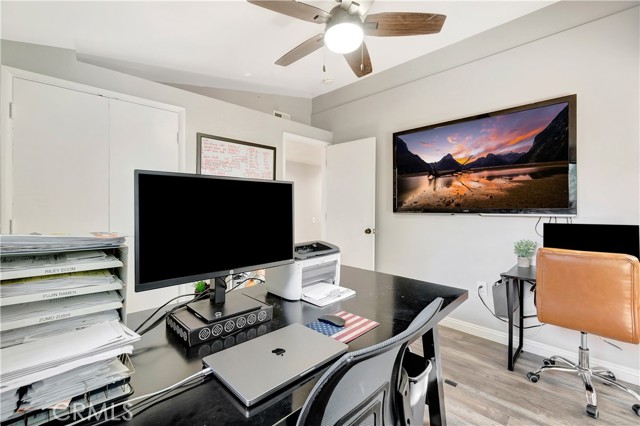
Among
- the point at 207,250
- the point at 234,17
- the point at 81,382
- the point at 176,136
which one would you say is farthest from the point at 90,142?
the point at 81,382

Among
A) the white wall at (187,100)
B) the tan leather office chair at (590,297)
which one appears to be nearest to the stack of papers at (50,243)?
the white wall at (187,100)

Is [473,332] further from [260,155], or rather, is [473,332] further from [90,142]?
[90,142]

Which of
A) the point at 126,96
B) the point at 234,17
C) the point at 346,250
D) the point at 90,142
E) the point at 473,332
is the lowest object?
the point at 473,332

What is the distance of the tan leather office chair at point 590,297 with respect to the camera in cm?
157

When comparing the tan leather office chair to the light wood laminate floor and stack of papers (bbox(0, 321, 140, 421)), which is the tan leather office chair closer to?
the light wood laminate floor

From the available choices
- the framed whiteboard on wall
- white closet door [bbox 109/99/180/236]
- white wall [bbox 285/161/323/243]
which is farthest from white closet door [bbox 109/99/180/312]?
white wall [bbox 285/161/323/243]

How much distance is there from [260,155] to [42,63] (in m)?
1.83

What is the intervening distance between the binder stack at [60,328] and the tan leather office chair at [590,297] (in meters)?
2.29

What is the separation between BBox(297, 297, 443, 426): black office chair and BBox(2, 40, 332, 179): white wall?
256cm

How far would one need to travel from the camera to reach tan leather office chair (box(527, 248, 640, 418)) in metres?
1.57

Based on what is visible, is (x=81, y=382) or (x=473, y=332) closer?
(x=81, y=382)

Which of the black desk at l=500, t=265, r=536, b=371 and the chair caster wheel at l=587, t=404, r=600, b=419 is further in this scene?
the black desk at l=500, t=265, r=536, b=371

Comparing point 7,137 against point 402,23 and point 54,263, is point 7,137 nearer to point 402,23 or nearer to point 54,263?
point 54,263

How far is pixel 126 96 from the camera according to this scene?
2301 mm
